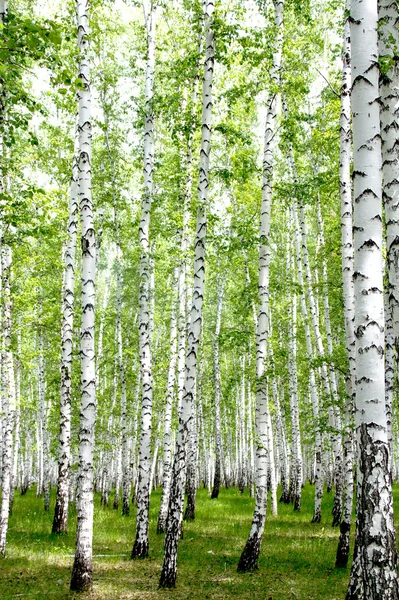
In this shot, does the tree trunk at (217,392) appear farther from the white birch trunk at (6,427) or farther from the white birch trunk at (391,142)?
the white birch trunk at (391,142)

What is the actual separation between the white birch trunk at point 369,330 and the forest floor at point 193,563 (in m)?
4.50

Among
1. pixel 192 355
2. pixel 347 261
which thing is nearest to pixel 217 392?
pixel 347 261

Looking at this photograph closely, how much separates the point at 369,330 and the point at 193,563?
7739mm

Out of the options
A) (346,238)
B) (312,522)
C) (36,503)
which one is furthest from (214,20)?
(36,503)

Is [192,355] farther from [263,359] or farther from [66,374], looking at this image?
[66,374]

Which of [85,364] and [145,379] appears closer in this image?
[85,364]

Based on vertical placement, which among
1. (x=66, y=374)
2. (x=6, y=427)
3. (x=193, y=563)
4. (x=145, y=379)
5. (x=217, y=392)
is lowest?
Result: (x=193, y=563)

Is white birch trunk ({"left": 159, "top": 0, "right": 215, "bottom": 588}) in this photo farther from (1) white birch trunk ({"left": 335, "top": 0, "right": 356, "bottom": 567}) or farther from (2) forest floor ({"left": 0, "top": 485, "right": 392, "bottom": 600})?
(1) white birch trunk ({"left": 335, "top": 0, "right": 356, "bottom": 567})

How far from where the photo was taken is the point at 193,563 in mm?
9453

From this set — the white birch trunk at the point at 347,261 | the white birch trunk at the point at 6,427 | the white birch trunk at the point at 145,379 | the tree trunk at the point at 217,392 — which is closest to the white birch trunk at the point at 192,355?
the white birch trunk at the point at 145,379

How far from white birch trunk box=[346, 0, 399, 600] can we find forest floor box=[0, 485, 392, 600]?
14.8 ft

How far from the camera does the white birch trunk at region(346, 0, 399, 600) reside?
3.32m

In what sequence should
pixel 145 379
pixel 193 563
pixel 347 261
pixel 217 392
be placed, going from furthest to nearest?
pixel 217 392, pixel 145 379, pixel 193 563, pixel 347 261

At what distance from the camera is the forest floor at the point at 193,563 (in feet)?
24.2
